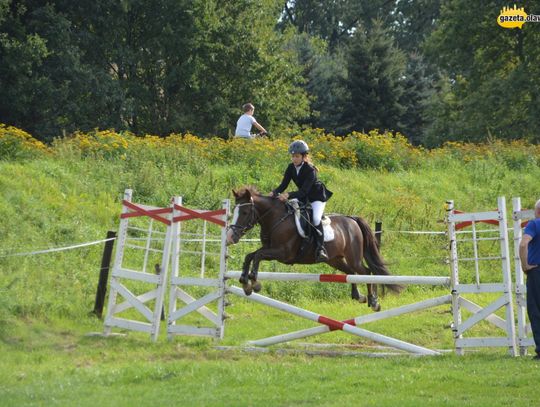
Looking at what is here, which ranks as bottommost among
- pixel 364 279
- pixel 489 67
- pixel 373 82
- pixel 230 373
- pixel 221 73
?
pixel 230 373

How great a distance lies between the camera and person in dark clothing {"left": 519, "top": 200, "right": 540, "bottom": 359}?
1298 cm

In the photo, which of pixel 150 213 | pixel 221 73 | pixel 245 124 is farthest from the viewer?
pixel 221 73

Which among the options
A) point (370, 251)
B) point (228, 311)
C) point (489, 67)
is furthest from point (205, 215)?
point (489, 67)

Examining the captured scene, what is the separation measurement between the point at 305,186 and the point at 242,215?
130 centimetres

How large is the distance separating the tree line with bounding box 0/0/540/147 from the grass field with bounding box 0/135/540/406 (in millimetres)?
12474

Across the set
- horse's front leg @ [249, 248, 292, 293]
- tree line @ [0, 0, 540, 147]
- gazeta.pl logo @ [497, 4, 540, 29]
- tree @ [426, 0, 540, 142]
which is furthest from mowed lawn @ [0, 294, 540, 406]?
tree @ [426, 0, 540, 142]

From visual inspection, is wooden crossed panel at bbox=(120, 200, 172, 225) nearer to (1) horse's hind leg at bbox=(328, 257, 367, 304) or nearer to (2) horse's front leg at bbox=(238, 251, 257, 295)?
(2) horse's front leg at bbox=(238, 251, 257, 295)

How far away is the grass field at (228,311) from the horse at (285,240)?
4.07ft

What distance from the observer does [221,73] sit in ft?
136

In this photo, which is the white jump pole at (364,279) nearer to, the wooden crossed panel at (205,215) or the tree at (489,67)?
the wooden crossed panel at (205,215)

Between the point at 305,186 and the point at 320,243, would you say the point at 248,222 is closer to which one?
the point at 305,186

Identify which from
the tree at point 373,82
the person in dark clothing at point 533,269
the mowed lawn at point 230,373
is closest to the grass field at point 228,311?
the mowed lawn at point 230,373

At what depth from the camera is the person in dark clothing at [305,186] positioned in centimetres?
1476

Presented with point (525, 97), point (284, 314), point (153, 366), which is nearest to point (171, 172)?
point (284, 314)
